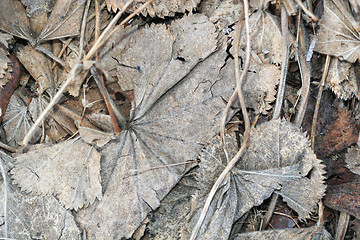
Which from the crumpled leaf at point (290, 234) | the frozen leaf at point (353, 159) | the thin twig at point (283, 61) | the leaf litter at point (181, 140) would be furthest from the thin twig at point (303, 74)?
the crumpled leaf at point (290, 234)

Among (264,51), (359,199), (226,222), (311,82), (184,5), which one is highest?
(184,5)

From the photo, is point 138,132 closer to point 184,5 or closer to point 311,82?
point 184,5

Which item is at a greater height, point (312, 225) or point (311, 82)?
point (311, 82)

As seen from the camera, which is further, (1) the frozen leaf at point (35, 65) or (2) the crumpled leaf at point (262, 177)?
(1) the frozen leaf at point (35, 65)

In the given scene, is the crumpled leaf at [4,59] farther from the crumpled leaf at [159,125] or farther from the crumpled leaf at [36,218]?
the crumpled leaf at [159,125]

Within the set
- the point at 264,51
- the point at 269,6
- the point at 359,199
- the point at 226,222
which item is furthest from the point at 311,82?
the point at 226,222

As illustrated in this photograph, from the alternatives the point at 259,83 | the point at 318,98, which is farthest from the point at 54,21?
the point at 318,98
